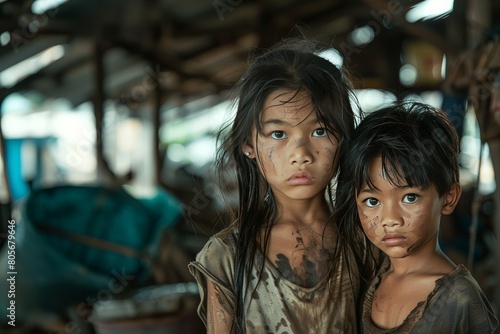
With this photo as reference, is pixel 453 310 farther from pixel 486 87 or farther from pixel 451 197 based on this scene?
Answer: pixel 486 87

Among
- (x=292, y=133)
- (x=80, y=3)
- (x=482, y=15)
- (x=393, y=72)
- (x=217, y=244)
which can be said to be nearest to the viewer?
(x=292, y=133)

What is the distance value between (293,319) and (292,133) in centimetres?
43

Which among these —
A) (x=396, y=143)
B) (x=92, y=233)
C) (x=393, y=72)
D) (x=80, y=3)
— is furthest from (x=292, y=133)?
(x=393, y=72)

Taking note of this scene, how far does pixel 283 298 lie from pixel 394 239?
0.31 meters

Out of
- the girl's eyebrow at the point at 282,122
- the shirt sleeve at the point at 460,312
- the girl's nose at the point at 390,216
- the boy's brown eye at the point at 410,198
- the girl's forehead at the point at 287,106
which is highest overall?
the girl's forehead at the point at 287,106

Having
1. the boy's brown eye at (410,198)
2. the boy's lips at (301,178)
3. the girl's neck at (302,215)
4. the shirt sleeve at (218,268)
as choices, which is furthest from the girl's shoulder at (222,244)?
the boy's brown eye at (410,198)

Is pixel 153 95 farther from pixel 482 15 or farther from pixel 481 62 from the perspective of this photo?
pixel 481 62

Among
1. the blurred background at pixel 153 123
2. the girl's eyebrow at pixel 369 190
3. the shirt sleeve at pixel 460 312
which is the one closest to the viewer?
the shirt sleeve at pixel 460 312

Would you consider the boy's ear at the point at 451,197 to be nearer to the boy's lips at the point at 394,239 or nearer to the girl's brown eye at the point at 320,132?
the boy's lips at the point at 394,239

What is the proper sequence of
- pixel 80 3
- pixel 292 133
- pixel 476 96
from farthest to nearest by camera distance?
pixel 80 3
pixel 476 96
pixel 292 133

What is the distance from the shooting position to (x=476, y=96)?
2.64m

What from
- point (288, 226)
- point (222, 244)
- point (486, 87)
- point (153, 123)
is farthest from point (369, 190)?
point (153, 123)

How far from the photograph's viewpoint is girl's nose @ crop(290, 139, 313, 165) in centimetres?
146

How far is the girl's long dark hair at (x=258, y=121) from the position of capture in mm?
1523
